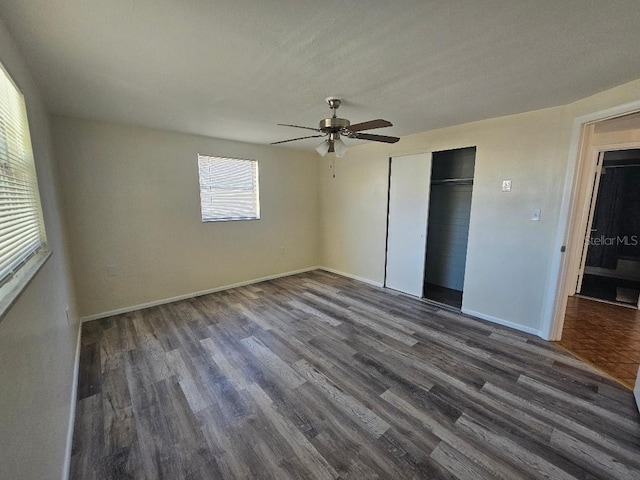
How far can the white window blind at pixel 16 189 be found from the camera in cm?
117

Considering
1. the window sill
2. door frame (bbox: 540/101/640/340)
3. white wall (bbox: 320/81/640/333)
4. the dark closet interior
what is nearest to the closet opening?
white wall (bbox: 320/81/640/333)

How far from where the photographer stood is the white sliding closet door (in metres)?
3.72

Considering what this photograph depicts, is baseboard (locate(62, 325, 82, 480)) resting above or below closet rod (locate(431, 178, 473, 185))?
below

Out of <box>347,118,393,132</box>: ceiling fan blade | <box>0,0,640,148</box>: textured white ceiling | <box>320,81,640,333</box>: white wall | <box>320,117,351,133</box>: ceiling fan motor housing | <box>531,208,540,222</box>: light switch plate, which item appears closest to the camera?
<box>0,0,640,148</box>: textured white ceiling

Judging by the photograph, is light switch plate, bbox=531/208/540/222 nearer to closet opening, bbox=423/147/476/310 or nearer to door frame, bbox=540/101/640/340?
door frame, bbox=540/101/640/340

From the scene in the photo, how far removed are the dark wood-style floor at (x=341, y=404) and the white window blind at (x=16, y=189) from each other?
1176 millimetres

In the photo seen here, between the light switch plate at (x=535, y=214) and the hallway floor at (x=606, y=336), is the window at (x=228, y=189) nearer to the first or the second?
the light switch plate at (x=535, y=214)

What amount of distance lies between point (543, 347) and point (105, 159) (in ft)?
16.9

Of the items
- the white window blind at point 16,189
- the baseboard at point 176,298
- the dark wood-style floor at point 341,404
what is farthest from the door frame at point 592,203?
the white window blind at point 16,189

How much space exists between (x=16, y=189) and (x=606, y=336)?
5042mm

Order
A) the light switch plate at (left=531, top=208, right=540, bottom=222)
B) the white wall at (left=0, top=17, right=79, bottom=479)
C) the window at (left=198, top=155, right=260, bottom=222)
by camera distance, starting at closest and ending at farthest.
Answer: the white wall at (left=0, top=17, right=79, bottom=479) < the light switch plate at (left=531, top=208, right=540, bottom=222) < the window at (left=198, top=155, right=260, bottom=222)

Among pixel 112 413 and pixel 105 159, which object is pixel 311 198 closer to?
pixel 105 159

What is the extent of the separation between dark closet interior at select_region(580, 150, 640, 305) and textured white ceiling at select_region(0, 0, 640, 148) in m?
3.08

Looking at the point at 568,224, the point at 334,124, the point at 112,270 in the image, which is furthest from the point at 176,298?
the point at 568,224
